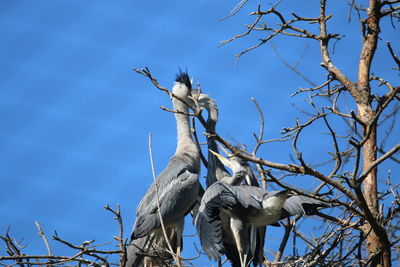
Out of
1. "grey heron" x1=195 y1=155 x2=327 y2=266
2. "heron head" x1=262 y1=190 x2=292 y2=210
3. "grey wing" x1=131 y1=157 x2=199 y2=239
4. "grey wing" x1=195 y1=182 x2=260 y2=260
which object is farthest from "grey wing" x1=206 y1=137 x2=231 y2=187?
"heron head" x1=262 y1=190 x2=292 y2=210

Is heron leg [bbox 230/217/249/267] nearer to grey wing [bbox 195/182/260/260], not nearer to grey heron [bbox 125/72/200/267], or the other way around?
grey wing [bbox 195/182/260/260]

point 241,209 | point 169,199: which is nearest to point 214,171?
point 169,199

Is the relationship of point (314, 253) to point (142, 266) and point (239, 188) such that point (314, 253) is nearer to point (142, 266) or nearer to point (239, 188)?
point (239, 188)

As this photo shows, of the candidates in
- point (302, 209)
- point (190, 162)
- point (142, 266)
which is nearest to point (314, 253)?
point (302, 209)

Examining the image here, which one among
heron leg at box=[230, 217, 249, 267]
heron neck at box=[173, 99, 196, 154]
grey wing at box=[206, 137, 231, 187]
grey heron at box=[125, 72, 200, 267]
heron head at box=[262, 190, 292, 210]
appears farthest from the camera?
heron neck at box=[173, 99, 196, 154]

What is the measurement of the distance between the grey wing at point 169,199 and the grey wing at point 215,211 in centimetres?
45

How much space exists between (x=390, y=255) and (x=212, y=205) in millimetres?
1197

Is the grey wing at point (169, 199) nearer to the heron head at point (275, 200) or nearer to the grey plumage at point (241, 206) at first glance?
the grey plumage at point (241, 206)

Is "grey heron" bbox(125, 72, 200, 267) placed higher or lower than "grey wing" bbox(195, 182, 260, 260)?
higher

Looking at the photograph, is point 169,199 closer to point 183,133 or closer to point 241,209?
point 241,209

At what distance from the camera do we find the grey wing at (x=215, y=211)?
4488 millimetres

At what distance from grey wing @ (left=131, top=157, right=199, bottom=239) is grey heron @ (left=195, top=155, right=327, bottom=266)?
0.42m

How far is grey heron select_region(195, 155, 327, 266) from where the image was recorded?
14.7 feet

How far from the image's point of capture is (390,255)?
378 centimetres
